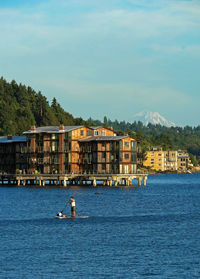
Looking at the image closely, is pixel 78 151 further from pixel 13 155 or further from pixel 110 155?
pixel 13 155

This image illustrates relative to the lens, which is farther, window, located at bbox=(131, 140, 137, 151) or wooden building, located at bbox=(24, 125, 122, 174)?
wooden building, located at bbox=(24, 125, 122, 174)

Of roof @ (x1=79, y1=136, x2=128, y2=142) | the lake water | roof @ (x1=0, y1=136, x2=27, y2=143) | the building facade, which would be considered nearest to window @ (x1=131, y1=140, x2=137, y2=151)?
the building facade

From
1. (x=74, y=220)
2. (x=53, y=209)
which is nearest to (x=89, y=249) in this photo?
(x=74, y=220)

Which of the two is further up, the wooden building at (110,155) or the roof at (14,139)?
the roof at (14,139)

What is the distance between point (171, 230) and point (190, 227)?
11.9ft

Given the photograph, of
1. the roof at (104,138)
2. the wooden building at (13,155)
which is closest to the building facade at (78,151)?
the roof at (104,138)

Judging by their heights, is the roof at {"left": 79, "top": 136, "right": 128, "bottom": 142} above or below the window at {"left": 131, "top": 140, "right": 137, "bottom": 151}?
above

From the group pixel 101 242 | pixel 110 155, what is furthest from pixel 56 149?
pixel 101 242

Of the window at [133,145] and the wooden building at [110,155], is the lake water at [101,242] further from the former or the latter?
the window at [133,145]

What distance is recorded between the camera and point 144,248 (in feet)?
185

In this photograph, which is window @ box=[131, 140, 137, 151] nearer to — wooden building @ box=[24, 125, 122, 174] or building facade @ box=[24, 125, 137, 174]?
building facade @ box=[24, 125, 137, 174]

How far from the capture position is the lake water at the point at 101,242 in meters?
47.3

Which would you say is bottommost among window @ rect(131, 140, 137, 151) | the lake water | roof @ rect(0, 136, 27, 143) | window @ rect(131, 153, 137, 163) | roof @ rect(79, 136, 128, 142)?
the lake water

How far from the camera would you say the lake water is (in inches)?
1863
